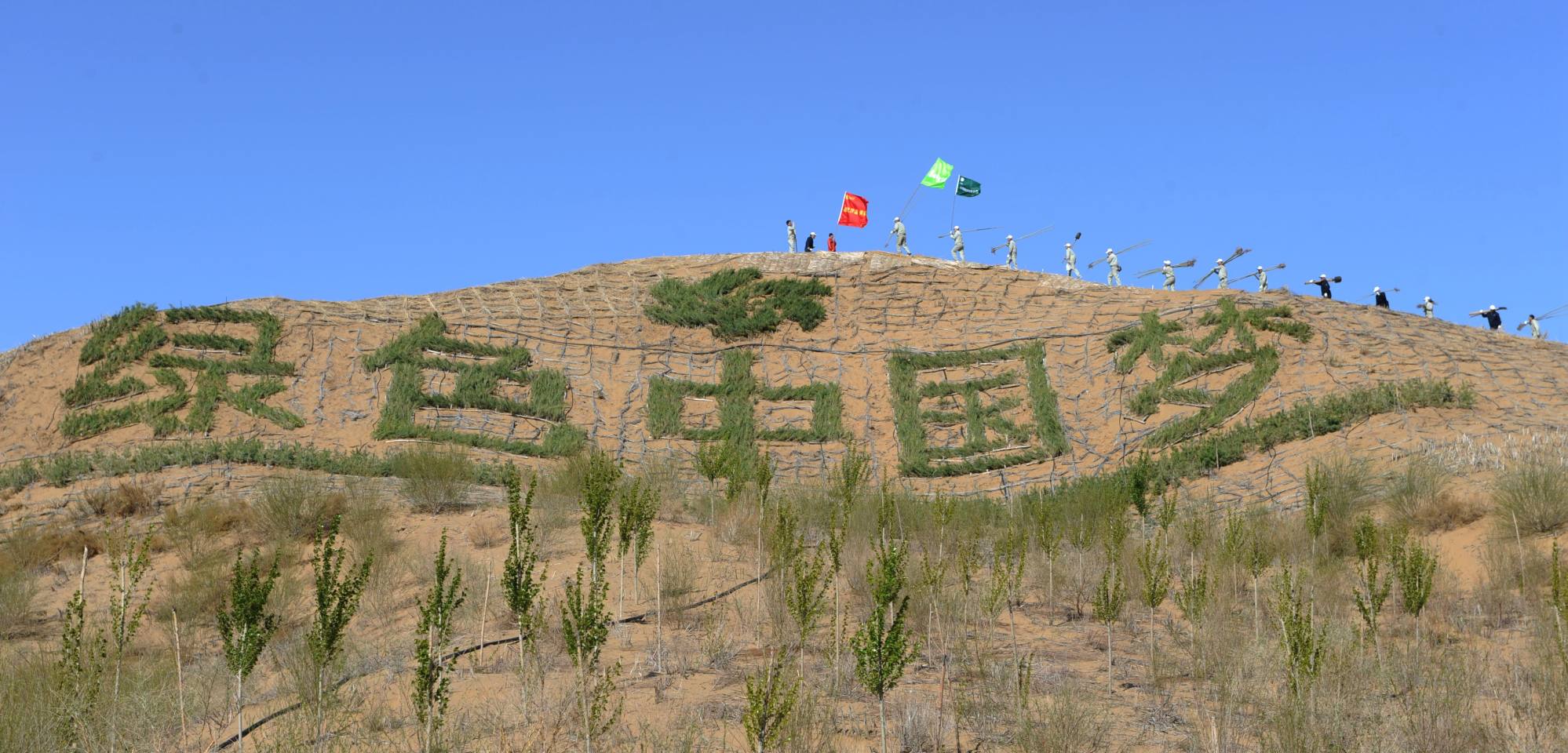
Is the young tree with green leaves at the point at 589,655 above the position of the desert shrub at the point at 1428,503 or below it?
below

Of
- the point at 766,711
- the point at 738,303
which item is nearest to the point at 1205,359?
the point at 738,303

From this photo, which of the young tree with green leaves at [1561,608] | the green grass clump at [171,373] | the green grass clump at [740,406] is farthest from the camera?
the green grass clump at [740,406]

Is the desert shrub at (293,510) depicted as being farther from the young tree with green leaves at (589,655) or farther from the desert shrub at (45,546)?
the young tree with green leaves at (589,655)

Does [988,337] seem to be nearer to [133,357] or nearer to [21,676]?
[133,357]

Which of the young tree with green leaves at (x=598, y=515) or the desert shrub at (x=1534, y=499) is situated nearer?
the young tree with green leaves at (x=598, y=515)

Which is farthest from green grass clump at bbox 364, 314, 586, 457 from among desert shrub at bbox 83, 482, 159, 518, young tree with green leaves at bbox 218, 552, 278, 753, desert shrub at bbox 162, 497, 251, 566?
young tree with green leaves at bbox 218, 552, 278, 753

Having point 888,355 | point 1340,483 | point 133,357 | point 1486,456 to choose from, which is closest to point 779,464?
point 888,355

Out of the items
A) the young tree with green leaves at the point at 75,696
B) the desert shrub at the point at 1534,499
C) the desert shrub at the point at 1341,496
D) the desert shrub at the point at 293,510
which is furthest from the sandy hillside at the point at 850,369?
the young tree with green leaves at the point at 75,696

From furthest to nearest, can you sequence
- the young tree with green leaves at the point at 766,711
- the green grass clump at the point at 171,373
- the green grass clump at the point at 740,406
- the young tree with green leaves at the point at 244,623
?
the green grass clump at the point at 740,406, the green grass clump at the point at 171,373, the young tree with green leaves at the point at 244,623, the young tree with green leaves at the point at 766,711

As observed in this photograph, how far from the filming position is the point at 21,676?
8.89m

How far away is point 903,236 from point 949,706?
2629 cm

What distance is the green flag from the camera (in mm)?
33656

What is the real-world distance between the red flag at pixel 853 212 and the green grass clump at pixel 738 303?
3.37 meters

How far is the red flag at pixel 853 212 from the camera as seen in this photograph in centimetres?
3375
